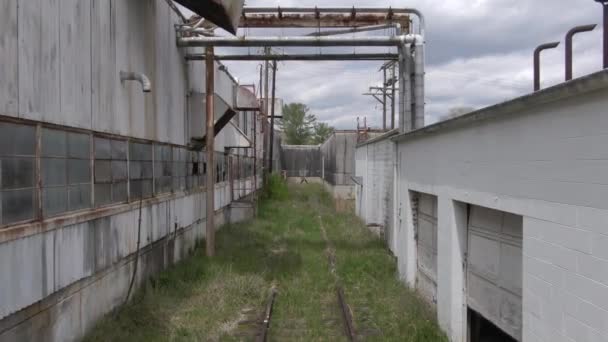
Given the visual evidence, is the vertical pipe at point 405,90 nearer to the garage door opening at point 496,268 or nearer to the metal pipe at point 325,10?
the metal pipe at point 325,10

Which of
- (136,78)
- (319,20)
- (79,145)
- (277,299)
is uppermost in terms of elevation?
(319,20)

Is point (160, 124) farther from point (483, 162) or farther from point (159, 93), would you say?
point (483, 162)

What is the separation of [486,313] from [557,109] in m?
3.05

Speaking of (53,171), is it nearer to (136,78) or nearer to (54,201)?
(54,201)

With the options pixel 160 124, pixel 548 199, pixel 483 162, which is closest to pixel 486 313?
pixel 483 162

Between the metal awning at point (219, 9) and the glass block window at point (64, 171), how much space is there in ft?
10.6

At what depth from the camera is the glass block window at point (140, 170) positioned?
896cm

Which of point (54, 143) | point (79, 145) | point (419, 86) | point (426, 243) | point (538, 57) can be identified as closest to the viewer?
point (538, 57)

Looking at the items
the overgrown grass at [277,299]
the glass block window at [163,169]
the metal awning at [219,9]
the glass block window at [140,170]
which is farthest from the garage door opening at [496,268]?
the glass block window at [163,169]

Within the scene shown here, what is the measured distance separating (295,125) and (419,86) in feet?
273

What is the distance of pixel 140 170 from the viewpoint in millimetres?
9430

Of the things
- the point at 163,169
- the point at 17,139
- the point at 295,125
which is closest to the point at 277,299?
the point at 163,169

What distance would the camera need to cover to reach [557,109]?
13.4 feet

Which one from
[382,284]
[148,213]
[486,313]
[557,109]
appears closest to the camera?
[557,109]
